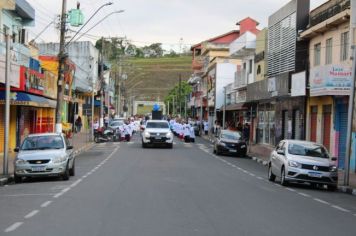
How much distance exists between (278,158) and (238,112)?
4496 cm

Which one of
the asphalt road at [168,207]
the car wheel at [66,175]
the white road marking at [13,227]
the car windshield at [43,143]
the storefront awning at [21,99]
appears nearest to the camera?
the white road marking at [13,227]

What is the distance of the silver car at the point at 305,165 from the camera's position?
20.8 m

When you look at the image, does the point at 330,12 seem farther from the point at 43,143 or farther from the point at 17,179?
the point at 17,179

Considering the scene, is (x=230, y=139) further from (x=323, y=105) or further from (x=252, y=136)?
(x=252, y=136)

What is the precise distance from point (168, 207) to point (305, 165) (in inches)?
326

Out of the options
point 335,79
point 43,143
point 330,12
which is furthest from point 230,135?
point 43,143

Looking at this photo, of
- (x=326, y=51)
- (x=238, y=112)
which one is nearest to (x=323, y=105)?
(x=326, y=51)

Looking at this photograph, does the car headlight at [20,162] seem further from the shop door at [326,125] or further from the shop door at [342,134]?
the shop door at [326,125]

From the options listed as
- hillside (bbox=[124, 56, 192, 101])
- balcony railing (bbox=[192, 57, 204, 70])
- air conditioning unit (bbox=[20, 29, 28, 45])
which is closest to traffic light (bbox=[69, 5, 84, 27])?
air conditioning unit (bbox=[20, 29, 28, 45])

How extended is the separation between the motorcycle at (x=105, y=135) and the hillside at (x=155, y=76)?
107m

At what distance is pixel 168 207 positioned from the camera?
13805 mm

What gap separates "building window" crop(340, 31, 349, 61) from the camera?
101 feet

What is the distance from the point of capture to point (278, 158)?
22234 mm

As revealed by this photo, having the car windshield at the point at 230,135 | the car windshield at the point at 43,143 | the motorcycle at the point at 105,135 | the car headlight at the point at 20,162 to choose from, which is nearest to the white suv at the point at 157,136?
the car windshield at the point at 230,135
